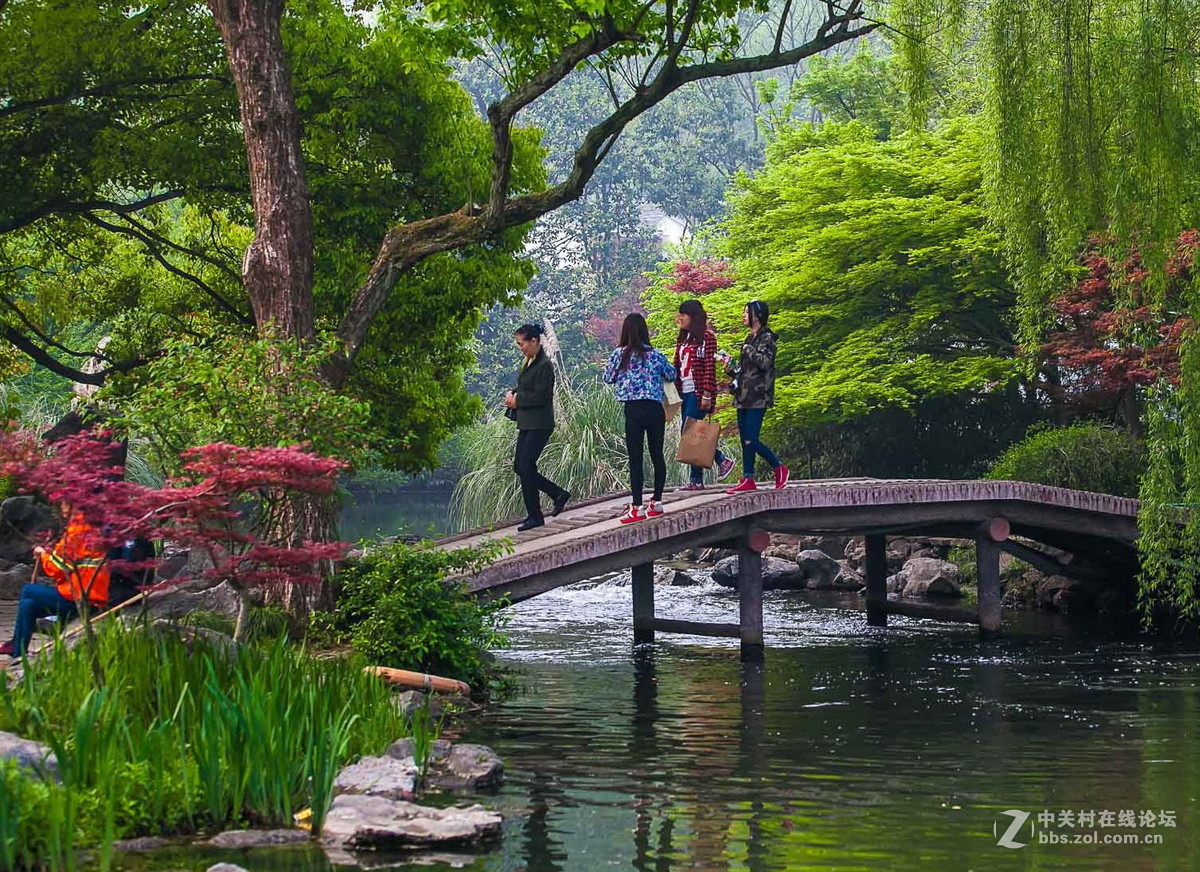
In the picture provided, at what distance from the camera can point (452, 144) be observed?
16.9m

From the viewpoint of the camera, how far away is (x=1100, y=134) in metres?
14.5

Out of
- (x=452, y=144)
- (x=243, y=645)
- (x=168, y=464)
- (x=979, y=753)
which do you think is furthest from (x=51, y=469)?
(x=452, y=144)

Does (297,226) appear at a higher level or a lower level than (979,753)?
higher

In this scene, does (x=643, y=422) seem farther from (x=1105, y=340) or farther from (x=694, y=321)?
(x=1105, y=340)

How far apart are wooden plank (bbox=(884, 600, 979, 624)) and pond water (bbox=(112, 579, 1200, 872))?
1.03ft

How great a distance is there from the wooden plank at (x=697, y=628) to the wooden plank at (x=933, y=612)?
2.71 meters

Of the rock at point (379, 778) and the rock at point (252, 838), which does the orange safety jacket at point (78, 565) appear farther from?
the rock at point (252, 838)

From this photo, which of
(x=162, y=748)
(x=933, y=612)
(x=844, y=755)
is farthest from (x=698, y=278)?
(x=162, y=748)

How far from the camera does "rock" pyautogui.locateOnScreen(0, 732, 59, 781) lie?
303 inches

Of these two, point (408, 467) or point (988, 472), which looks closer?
point (408, 467)

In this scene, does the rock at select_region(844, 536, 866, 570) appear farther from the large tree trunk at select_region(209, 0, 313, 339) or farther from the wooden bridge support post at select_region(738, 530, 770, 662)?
the large tree trunk at select_region(209, 0, 313, 339)

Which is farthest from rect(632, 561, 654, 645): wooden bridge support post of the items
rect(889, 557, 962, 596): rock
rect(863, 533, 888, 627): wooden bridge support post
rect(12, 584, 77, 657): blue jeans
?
rect(12, 584, 77, 657): blue jeans

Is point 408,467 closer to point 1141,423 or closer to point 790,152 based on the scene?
point 1141,423

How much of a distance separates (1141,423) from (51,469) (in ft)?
53.4
